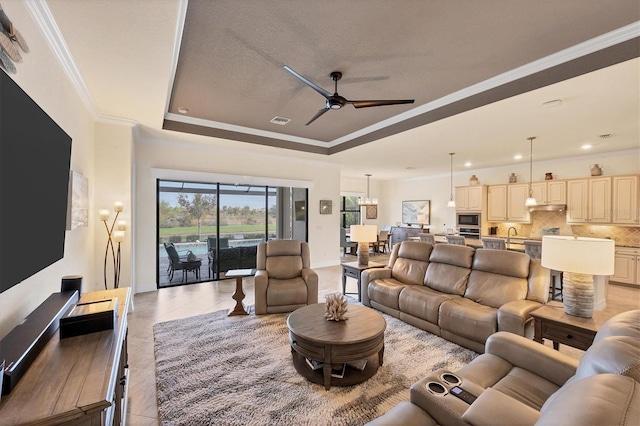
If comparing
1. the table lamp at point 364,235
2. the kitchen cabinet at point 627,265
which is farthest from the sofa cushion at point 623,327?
the kitchen cabinet at point 627,265

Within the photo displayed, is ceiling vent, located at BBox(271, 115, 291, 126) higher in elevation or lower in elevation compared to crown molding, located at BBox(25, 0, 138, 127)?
higher

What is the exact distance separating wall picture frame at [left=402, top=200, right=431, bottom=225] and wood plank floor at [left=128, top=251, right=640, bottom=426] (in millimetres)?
4641

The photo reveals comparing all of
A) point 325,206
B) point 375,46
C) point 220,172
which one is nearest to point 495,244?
point 325,206

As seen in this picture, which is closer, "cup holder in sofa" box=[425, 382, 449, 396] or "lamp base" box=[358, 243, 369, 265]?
"cup holder in sofa" box=[425, 382, 449, 396]

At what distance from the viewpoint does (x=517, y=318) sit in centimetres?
249

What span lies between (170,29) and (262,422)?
297cm

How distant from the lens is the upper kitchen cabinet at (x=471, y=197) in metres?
7.64

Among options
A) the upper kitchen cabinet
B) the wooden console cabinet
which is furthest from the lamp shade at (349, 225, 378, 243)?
the upper kitchen cabinet

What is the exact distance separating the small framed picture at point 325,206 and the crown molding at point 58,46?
193 inches

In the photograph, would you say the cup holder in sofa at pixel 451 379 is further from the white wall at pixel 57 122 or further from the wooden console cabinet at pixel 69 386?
the white wall at pixel 57 122

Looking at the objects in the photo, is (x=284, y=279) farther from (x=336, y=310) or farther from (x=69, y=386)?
(x=69, y=386)

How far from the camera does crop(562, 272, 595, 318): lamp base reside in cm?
224

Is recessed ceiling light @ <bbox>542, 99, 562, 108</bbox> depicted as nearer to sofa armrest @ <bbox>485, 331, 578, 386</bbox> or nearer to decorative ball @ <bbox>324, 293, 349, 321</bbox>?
sofa armrest @ <bbox>485, 331, 578, 386</bbox>

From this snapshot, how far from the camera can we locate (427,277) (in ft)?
12.2
